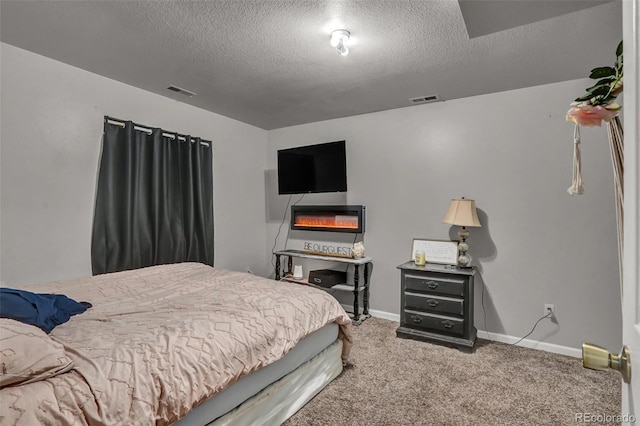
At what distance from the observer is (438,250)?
3.47 metres

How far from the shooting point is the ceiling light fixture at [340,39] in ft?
7.01

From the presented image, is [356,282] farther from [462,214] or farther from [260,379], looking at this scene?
[260,379]

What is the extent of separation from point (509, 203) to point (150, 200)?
357 cm

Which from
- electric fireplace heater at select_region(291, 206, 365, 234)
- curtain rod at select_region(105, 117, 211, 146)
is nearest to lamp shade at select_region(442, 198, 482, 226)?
electric fireplace heater at select_region(291, 206, 365, 234)

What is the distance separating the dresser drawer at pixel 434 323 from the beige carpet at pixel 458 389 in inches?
6.3

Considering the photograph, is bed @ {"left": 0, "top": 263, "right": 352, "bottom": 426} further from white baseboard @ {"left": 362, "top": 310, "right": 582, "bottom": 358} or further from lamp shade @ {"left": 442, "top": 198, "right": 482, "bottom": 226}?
white baseboard @ {"left": 362, "top": 310, "right": 582, "bottom": 358}

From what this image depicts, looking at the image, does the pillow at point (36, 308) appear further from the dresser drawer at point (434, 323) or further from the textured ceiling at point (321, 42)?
the dresser drawer at point (434, 323)

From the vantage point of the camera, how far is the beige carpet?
2004 millimetres

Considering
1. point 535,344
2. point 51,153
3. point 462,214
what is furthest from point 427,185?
point 51,153

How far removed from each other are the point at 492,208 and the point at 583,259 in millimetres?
846

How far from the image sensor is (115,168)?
3020 millimetres

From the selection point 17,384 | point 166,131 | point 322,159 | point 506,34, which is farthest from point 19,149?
point 506,34

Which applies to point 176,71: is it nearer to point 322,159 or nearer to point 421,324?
point 322,159

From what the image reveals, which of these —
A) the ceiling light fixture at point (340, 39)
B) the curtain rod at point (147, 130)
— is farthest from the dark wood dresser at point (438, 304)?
the curtain rod at point (147, 130)
